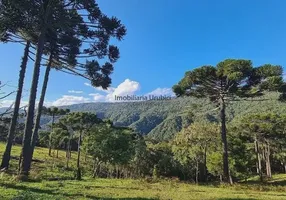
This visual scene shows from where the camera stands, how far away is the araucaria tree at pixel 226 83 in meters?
20.2

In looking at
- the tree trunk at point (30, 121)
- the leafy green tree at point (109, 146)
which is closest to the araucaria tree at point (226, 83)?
the leafy green tree at point (109, 146)

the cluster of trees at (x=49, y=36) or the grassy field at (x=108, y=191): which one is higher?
the cluster of trees at (x=49, y=36)

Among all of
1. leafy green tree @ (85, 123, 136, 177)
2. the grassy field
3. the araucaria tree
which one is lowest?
the grassy field

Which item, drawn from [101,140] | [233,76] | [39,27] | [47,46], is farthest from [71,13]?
[101,140]

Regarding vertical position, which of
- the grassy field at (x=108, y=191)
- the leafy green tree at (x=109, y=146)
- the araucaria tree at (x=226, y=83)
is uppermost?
the araucaria tree at (x=226, y=83)

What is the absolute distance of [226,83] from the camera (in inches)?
885

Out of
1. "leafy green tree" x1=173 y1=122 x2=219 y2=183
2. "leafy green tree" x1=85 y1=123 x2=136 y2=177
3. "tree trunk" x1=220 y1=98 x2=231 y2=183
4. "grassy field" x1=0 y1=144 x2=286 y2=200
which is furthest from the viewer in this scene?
"leafy green tree" x1=173 y1=122 x2=219 y2=183

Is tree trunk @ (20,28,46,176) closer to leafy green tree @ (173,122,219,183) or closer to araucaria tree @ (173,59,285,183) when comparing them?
araucaria tree @ (173,59,285,183)

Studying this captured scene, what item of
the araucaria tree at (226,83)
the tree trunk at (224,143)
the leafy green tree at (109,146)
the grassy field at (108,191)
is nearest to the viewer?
the grassy field at (108,191)

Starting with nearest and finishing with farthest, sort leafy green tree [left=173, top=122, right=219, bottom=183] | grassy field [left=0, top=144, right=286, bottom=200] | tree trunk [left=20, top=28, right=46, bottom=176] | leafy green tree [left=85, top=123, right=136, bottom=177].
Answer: grassy field [left=0, top=144, right=286, bottom=200]
tree trunk [left=20, top=28, right=46, bottom=176]
leafy green tree [left=85, top=123, right=136, bottom=177]
leafy green tree [left=173, top=122, right=219, bottom=183]

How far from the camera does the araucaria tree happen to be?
2020 centimetres

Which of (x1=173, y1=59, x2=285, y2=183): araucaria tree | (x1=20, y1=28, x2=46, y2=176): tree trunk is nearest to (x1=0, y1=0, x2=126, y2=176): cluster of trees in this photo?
(x1=20, y1=28, x2=46, y2=176): tree trunk

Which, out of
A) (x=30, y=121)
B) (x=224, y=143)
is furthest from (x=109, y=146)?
(x=30, y=121)

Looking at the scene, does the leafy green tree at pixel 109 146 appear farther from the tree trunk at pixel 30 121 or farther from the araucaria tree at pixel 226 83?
the tree trunk at pixel 30 121
